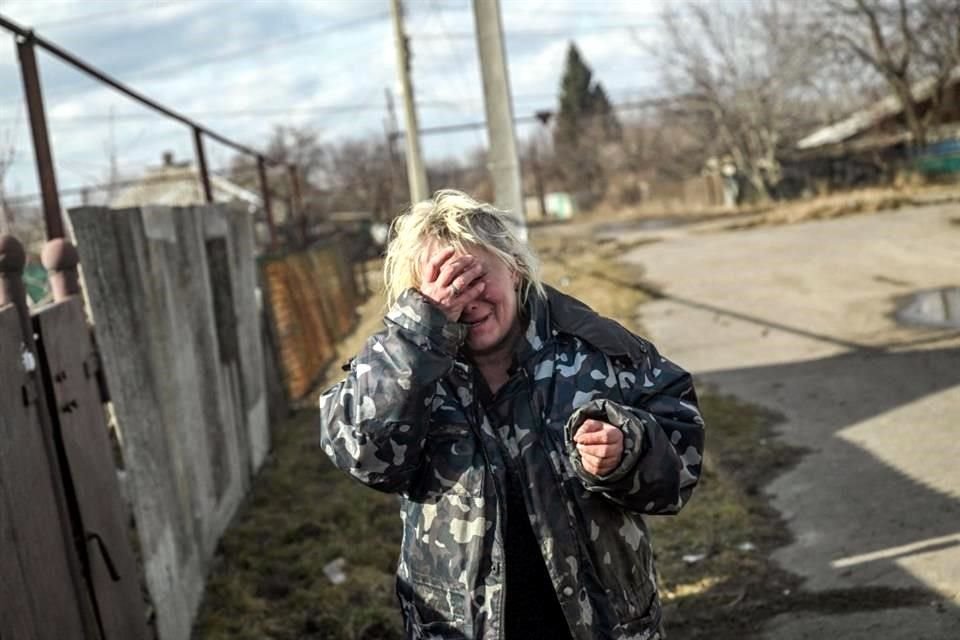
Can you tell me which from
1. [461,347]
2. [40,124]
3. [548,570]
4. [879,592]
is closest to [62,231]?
[40,124]

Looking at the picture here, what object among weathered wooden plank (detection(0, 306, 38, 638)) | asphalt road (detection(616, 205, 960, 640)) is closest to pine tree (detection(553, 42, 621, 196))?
asphalt road (detection(616, 205, 960, 640))

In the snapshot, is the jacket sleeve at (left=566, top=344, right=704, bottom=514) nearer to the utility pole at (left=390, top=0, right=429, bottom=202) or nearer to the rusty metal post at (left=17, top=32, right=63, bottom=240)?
the rusty metal post at (left=17, top=32, right=63, bottom=240)

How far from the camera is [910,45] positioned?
39344 mm

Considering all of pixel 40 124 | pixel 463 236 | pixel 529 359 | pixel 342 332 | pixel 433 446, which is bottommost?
pixel 342 332

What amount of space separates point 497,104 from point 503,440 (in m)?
7.71

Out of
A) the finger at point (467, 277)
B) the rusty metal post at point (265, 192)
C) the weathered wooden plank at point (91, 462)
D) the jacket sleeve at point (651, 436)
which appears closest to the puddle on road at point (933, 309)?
the rusty metal post at point (265, 192)

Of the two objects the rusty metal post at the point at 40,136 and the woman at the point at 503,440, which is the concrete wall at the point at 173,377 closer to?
the rusty metal post at the point at 40,136

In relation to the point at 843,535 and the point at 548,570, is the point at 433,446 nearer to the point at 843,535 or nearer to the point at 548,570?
the point at 548,570

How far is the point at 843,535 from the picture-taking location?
5.52 m

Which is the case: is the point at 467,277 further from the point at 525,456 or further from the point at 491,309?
the point at 525,456

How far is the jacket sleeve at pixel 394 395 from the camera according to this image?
2.38 metres

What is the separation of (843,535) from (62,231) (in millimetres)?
3874

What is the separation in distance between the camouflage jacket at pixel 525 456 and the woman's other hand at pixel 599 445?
23 millimetres

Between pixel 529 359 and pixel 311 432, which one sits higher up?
pixel 529 359
